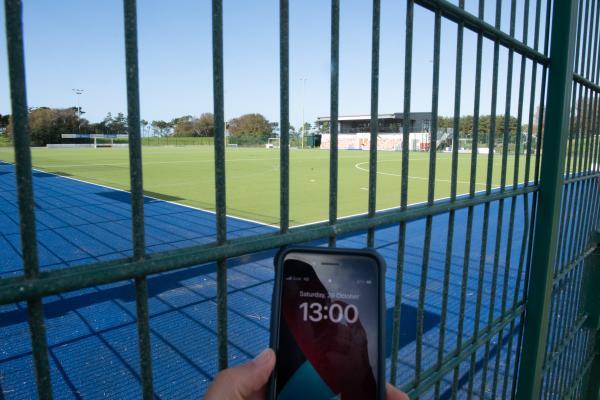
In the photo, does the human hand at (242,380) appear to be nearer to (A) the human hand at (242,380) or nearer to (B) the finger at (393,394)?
(A) the human hand at (242,380)

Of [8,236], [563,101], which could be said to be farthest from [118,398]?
[8,236]

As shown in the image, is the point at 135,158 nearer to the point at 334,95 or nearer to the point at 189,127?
the point at 334,95

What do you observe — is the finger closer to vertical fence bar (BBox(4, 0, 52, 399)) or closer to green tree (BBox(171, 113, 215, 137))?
vertical fence bar (BBox(4, 0, 52, 399))

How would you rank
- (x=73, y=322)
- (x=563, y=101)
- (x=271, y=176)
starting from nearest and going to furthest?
(x=563, y=101) < (x=73, y=322) < (x=271, y=176)

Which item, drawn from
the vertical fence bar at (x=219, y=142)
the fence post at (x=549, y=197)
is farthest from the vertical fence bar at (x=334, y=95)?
the fence post at (x=549, y=197)

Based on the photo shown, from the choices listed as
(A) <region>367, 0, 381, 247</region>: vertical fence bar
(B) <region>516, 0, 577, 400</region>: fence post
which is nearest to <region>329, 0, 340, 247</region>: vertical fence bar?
(A) <region>367, 0, 381, 247</region>: vertical fence bar

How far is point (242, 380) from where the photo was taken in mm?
850

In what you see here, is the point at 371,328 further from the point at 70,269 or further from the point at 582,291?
the point at 582,291

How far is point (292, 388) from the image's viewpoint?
955 millimetres

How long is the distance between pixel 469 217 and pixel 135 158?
141cm

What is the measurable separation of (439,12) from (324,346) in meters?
1.17

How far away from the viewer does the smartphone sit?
3.12 ft

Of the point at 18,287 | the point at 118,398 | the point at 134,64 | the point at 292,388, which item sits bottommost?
the point at 118,398

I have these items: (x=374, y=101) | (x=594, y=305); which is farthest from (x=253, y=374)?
(x=594, y=305)
